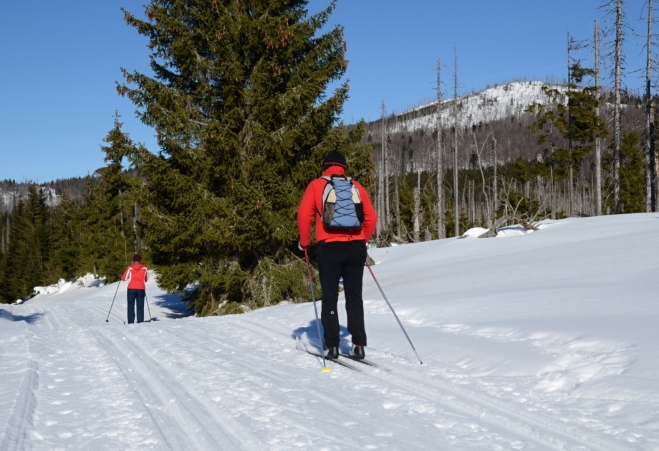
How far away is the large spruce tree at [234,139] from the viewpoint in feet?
40.0

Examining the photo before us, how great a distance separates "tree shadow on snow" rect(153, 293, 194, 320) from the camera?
1703 cm

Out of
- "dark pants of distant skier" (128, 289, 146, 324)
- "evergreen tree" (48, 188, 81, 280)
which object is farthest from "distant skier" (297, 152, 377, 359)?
"evergreen tree" (48, 188, 81, 280)

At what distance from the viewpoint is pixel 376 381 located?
4.69m

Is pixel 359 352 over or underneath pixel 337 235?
underneath

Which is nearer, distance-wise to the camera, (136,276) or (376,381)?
(376,381)

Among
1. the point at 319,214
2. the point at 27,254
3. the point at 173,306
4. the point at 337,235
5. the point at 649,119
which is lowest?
the point at 173,306

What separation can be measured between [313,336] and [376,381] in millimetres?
2662

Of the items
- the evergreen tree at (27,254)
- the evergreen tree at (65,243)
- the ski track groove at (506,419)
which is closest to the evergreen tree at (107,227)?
the evergreen tree at (65,243)

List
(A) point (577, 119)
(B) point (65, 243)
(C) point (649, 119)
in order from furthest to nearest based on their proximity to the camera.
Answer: (B) point (65, 243) < (A) point (577, 119) < (C) point (649, 119)

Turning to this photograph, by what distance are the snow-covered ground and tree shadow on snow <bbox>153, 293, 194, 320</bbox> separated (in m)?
8.29

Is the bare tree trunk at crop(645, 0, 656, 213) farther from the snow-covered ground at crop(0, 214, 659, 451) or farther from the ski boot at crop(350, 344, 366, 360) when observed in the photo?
the ski boot at crop(350, 344, 366, 360)

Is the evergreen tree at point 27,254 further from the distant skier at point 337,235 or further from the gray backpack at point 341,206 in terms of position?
the gray backpack at point 341,206

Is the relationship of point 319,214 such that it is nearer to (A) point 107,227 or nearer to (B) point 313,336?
(B) point 313,336

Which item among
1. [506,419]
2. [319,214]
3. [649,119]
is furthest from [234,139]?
[649,119]
